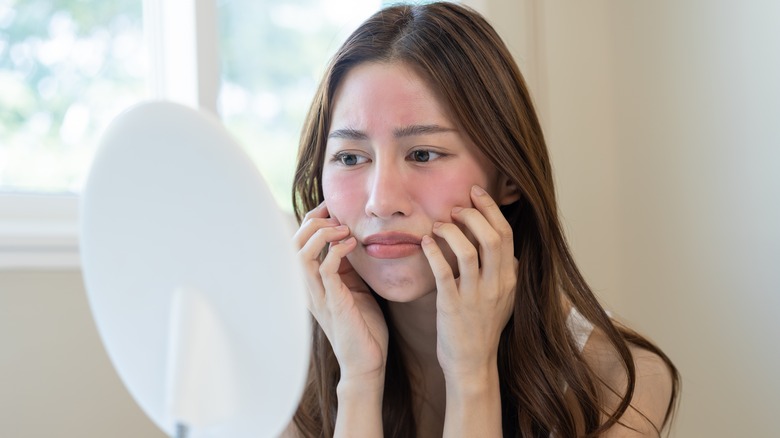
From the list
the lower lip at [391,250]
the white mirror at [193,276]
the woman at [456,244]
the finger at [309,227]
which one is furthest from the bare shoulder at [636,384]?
the white mirror at [193,276]

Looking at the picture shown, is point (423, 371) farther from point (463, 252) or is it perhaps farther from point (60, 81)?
point (60, 81)

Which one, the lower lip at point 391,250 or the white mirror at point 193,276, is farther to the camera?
the lower lip at point 391,250

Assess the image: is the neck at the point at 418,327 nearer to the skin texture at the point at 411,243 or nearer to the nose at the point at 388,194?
the skin texture at the point at 411,243

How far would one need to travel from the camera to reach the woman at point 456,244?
46.7 inches

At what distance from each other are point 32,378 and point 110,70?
74 cm

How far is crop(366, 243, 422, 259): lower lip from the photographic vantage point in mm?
1178

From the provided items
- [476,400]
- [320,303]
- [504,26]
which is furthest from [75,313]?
[504,26]

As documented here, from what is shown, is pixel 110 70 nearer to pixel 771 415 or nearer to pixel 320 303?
pixel 320 303

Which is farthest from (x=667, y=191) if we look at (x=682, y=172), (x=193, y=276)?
(x=193, y=276)

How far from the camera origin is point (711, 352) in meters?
2.03

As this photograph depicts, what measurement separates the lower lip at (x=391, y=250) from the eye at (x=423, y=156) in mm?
136

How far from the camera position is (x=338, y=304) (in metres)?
1.20

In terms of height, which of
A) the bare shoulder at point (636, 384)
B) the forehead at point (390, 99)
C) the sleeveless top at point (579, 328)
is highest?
the forehead at point (390, 99)

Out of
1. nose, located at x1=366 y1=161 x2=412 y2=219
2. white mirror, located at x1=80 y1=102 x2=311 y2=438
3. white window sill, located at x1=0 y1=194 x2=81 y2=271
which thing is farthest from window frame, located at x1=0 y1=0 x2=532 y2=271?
white mirror, located at x1=80 y1=102 x2=311 y2=438
